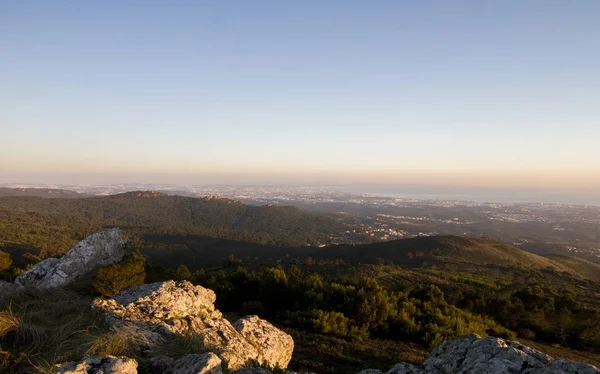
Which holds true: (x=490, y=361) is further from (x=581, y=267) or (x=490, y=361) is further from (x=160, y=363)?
(x=581, y=267)

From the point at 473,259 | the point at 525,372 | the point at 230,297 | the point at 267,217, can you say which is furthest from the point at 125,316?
the point at 267,217

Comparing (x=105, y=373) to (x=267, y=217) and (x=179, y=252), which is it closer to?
(x=179, y=252)

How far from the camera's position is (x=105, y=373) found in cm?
482

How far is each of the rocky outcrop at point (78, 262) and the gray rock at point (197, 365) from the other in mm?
15547

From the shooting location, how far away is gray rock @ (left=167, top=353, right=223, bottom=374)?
211 inches

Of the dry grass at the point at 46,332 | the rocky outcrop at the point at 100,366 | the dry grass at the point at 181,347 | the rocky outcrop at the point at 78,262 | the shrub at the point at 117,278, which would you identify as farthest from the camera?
the rocky outcrop at the point at 78,262

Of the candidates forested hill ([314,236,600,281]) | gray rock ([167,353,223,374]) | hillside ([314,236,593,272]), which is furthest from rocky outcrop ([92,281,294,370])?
hillside ([314,236,593,272])

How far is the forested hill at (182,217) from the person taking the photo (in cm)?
12975

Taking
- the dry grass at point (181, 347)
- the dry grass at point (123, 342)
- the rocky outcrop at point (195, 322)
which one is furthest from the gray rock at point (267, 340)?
the dry grass at point (123, 342)

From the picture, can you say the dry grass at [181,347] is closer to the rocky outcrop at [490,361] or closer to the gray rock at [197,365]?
the gray rock at [197,365]

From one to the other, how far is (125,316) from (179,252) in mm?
85947

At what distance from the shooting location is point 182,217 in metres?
172

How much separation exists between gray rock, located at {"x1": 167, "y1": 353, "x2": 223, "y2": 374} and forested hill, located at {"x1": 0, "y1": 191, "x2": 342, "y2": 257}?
117 meters

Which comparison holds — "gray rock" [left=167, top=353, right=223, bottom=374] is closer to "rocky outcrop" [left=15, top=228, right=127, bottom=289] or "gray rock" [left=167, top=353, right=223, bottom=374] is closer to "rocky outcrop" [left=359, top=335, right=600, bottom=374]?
"rocky outcrop" [left=359, top=335, right=600, bottom=374]
